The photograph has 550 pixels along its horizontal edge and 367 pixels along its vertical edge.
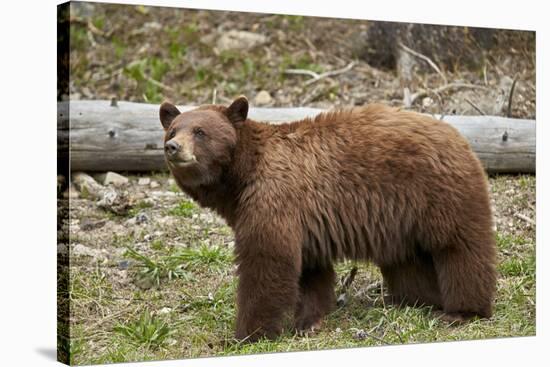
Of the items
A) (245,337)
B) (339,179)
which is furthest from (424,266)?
(245,337)

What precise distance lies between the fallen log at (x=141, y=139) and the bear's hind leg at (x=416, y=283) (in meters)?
2.02

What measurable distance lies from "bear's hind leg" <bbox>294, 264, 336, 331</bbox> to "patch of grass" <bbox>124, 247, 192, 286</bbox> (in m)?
1.15

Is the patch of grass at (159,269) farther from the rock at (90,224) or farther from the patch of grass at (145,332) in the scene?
the patch of grass at (145,332)

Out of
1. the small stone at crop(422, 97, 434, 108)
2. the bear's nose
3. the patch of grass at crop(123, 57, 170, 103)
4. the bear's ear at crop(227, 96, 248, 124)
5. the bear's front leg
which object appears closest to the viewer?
the bear's nose

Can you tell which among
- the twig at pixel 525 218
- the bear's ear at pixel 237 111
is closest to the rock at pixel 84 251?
the bear's ear at pixel 237 111

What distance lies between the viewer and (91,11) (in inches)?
554

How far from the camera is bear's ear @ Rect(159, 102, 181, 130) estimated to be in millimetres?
7441

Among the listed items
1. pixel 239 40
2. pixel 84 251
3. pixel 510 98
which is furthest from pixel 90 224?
pixel 239 40

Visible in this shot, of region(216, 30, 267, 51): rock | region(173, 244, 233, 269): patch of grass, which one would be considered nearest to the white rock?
region(173, 244, 233, 269): patch of grass

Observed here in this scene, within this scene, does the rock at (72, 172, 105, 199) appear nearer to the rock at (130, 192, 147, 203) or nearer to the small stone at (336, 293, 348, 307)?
the rock at (130, 192, 147, 203)

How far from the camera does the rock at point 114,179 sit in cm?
938

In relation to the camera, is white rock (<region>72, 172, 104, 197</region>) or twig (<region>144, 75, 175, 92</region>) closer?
white rock (<region>72, 172, 104, 197</region>)

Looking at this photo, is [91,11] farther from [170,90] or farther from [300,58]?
[300,58]

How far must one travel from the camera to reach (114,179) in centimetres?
951
